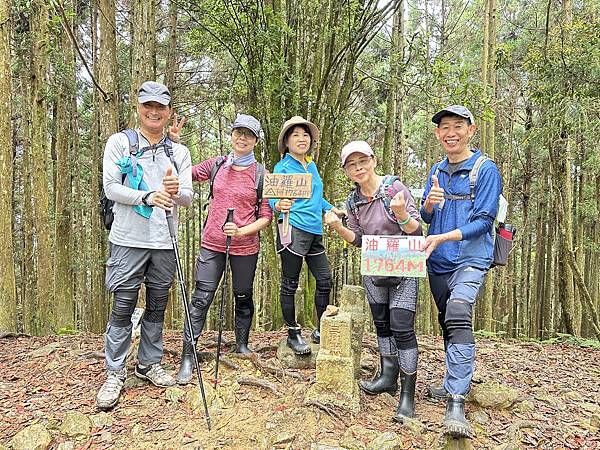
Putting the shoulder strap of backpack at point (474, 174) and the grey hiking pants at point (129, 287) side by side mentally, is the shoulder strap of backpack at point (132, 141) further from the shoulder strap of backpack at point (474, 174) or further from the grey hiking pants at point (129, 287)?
the shoulder strap of backpack at point (474, 174)

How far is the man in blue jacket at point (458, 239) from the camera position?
10.7 ft

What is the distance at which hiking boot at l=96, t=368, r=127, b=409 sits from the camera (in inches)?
148

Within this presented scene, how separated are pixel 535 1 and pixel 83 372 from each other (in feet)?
54.0

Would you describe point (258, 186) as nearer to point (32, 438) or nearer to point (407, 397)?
point (407, 397)

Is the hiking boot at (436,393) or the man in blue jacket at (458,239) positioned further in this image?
the hiking boot at (436,393)

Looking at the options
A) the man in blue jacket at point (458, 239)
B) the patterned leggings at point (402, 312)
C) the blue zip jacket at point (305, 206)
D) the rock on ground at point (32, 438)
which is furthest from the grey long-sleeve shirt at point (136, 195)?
the man in blue jacket at point (458, 239)

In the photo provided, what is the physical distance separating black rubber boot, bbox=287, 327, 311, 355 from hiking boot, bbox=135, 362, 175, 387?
4.00 ft

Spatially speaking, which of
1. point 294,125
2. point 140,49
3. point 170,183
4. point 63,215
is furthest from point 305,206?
point 63,215

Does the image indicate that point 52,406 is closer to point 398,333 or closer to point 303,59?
point 398,333

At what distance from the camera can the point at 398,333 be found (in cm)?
362

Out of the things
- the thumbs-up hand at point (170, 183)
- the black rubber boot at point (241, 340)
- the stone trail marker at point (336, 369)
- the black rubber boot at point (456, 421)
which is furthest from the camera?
the black rubber boot at point (241, 340)

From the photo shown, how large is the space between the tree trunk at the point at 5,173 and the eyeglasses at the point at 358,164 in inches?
184

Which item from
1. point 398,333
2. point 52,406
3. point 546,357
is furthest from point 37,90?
point 546,357

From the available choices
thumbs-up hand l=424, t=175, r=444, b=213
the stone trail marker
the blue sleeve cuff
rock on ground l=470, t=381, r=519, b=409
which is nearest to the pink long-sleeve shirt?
the stone trail marker
